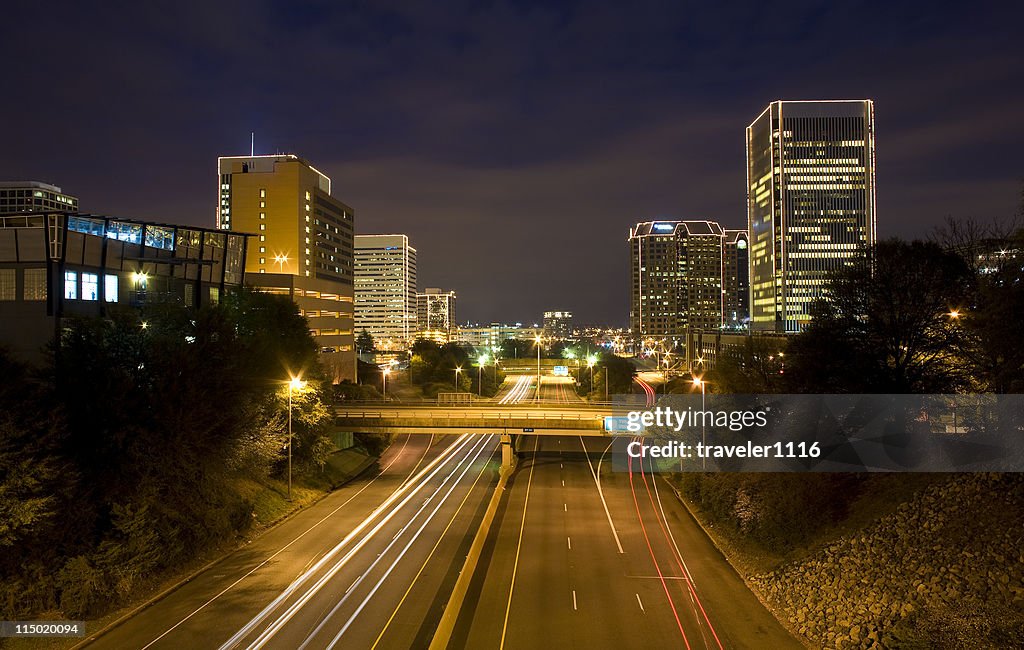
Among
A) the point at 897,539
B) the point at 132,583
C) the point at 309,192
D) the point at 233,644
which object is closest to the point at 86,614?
the point at 132,583

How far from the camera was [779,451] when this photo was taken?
1069 inches

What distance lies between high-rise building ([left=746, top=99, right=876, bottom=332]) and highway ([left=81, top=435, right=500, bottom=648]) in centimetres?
10415

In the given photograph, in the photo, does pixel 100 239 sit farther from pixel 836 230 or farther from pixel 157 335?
pixel 836 230

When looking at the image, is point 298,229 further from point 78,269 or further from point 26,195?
point 26,195

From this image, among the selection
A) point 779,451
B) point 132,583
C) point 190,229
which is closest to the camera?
point 132,583

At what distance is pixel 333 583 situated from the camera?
2059cm

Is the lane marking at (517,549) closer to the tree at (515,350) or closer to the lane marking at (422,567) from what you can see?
the lane marking at (422,567)

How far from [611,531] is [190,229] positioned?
1346 inches

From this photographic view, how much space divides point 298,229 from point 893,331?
99612 mm

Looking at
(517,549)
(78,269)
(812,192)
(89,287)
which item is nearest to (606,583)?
(517,549)

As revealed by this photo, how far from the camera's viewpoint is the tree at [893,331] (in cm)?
2527

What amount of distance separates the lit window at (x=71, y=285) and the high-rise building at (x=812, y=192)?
111512mm

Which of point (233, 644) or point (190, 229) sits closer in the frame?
point (233, 644)

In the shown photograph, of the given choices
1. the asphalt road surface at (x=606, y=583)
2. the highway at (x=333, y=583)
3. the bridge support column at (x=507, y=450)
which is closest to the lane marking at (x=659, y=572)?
the asphalt road surface at (x=606, y=583)
